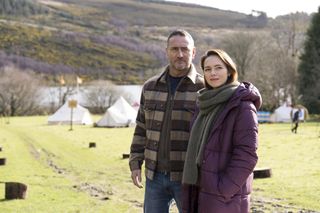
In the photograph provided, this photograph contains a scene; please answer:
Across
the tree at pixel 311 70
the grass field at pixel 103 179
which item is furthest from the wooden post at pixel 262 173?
the tree at pixel 311 70

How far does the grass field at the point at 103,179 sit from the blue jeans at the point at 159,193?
5.58 m

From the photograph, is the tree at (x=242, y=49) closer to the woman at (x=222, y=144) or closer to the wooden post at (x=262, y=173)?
the wooden post at (x=262, y=173)

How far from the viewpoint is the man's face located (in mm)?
5383

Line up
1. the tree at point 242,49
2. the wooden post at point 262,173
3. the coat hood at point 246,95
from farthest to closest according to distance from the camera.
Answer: the tree at point 242,49 → the wooden post at point 262,173 → the coat hood at point 246,95

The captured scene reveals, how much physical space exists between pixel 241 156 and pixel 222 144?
7.6 inches

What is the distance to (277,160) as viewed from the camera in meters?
19.5

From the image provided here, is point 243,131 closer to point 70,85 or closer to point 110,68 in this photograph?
point 70,85

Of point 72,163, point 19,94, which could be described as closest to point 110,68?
point 19,94

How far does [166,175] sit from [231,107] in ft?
3.88

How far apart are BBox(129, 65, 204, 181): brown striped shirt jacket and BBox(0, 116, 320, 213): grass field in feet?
18.8

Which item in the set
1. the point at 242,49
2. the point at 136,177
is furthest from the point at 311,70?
the point at 136,177

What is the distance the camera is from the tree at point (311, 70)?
58031 mm

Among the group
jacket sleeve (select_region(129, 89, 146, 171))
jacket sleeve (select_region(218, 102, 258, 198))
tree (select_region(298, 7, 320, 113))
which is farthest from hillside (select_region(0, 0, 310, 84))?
jacket sleeve (select_region(218, 102, 258, 198))

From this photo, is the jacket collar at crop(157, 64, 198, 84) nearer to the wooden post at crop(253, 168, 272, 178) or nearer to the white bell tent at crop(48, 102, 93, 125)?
the wooden post at crop(253, 168, 272, 178)
